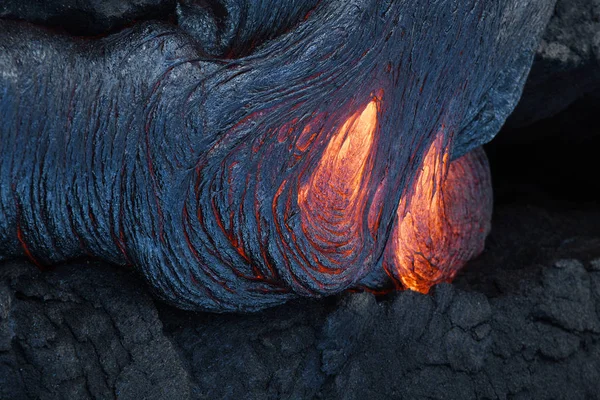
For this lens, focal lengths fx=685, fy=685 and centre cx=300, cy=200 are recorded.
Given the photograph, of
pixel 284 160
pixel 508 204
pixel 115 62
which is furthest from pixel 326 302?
pixel 508 204

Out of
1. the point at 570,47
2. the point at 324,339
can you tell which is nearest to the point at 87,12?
the point at 324,339

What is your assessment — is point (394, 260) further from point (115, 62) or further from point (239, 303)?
point (115, 62)

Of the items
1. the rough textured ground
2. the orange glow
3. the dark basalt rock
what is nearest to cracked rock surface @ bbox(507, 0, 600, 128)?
the rough textured ground

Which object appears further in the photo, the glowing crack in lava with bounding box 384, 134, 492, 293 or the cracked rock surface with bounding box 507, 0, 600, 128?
the cracked rock surface with bounding box 507, 0, 600, 128

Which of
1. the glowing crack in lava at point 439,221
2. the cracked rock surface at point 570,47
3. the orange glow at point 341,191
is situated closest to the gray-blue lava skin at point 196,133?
the orange glow at point 341,191

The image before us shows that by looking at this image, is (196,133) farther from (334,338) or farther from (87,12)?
(334,338)

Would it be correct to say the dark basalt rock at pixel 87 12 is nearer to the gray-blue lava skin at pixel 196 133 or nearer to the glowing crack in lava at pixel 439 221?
the gray-blue lava skin at pixel 196 133

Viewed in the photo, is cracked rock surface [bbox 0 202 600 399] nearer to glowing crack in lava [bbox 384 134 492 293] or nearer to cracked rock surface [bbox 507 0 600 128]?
glowing crack in lava [bbox 384 134 492 293]
